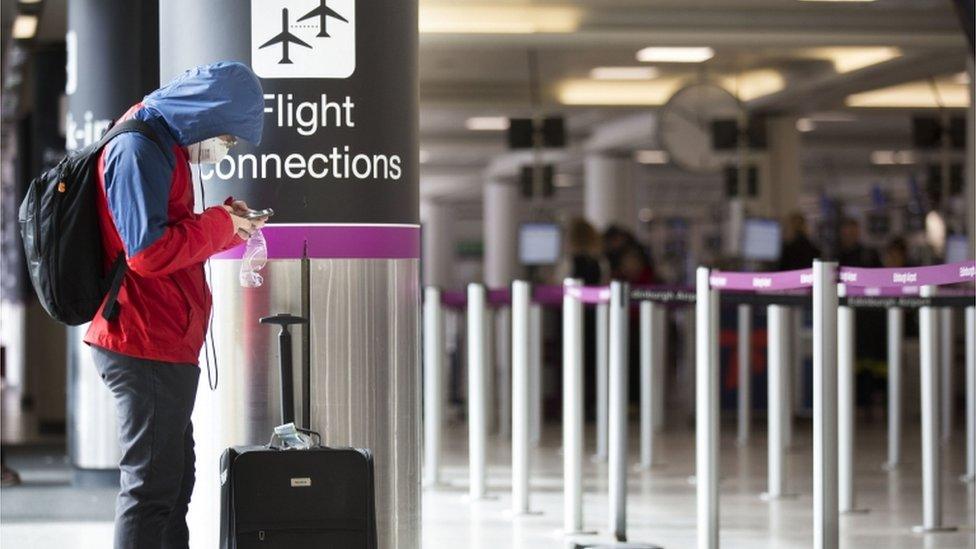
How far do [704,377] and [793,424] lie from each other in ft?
20.6

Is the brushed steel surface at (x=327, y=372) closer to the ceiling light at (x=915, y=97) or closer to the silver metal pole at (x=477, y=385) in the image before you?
the silver metal pole at (x=477, y=385)

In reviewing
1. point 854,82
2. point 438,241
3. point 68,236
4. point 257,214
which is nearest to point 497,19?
point 854,82

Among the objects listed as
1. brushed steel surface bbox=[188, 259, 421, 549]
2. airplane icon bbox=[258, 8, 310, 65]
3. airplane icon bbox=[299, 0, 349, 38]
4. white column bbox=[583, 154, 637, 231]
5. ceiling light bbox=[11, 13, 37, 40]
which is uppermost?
ceiling light bbox=[11, 13, 37, 40]

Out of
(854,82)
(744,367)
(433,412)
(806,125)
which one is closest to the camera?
(433,412)

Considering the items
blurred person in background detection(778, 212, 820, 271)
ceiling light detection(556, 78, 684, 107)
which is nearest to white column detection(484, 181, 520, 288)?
ceiling light detection(556, 78, 684, 107)

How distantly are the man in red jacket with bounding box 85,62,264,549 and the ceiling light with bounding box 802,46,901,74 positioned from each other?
10084 millimetres

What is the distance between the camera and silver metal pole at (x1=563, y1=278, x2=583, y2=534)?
6070mm

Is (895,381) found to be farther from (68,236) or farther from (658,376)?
(68,236)

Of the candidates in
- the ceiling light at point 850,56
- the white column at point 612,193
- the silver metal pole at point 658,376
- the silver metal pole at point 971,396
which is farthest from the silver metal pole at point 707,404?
the white column at point 612,193

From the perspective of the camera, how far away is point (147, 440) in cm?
366

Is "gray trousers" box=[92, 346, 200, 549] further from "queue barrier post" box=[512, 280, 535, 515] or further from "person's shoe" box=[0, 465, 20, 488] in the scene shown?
"person's shoe" box=[0, 465, 20, 488]

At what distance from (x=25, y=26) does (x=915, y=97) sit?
32.3 ft

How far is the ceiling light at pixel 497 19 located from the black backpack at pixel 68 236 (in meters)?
7.91

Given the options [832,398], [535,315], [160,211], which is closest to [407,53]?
[160,211]
